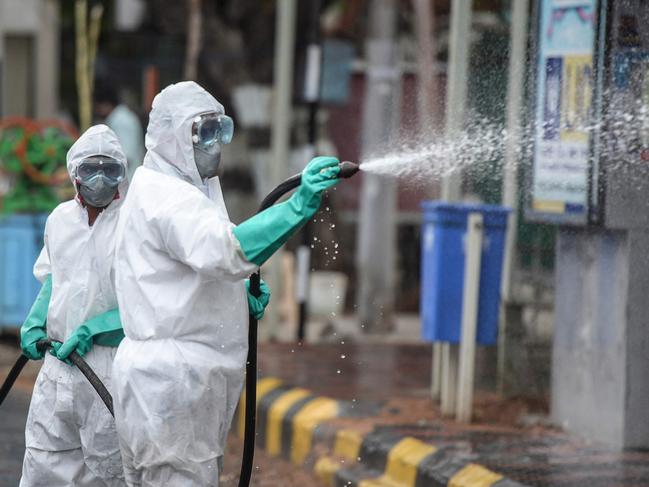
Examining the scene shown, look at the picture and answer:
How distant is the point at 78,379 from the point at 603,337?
3.05 m

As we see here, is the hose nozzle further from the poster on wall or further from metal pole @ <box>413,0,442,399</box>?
metal pole @ <box>413,0,442,399</box>

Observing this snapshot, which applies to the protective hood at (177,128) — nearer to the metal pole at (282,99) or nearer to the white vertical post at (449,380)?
the white vertical post at (449,380)

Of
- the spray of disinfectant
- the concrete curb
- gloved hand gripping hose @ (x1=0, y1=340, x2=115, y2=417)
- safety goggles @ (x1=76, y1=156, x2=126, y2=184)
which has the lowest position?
the concrete curb

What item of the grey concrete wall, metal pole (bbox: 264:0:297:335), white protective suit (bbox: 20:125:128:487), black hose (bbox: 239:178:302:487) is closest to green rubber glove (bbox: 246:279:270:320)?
black hose (bbox: 239:178:302:487)

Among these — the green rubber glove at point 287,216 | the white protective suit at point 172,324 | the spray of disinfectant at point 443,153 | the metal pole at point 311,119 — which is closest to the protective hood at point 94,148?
the white protective suit at point 172,324

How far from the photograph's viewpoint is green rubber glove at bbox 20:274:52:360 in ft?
21.0

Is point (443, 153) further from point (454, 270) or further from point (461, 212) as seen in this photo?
point (454, 270)

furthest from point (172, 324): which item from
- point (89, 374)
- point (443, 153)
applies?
point (443, 153)

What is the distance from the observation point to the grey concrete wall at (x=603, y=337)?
807cm

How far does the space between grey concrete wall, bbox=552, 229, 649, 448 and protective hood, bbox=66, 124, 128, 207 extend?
287 cm

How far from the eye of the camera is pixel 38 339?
641cm

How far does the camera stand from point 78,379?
6277 millimetres

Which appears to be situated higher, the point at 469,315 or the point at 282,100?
the point at 282,100

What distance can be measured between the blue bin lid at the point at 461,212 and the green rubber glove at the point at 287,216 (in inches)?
146
